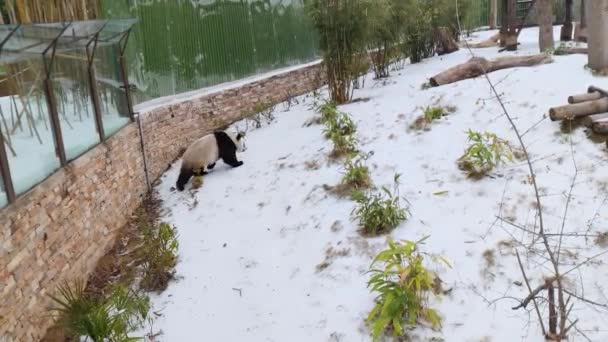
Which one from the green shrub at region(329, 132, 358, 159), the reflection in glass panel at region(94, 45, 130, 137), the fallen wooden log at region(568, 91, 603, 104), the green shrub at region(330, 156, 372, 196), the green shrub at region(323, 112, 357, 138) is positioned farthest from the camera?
the green shrub at region(323, 112, 357, 138)

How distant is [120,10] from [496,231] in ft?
19.7

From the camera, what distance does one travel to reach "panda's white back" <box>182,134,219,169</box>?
6504 millimetres

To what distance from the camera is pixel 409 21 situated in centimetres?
920

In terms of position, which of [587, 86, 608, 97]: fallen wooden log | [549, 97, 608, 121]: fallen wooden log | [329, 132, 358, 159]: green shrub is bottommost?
[329, 132, 358, 159]: green shrub

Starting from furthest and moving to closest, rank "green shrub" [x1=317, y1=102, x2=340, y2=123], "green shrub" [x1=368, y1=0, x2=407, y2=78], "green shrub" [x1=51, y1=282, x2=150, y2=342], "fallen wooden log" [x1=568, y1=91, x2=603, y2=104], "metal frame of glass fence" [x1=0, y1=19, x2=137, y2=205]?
"green shrub" [x1=368, y1=0, x2=407, y2=78] → "green shrub" [x1=317, y1=102, x2=340, y2=123] → "fallen wooden log" [x1=568, y1=91, x2=603, y2=104] → "metal frame of glass fence" [x1=0, y1=19, x2=137, y2=205] → "green shrub" [x1=51, y1=282, x2=150, y2=342]

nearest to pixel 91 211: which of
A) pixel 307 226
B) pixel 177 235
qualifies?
pixel 177 235

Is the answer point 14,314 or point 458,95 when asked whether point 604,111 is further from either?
point 14,314

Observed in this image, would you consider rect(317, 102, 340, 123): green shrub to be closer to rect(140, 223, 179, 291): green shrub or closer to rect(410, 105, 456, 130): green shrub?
rect(410, 105, 456, 130): green shrub

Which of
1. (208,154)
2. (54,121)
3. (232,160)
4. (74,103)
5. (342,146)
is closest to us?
(54,121)

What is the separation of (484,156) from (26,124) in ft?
11.9

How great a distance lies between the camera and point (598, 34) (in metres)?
5.31

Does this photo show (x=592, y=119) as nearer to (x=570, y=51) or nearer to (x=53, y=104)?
(x=570, y=51)

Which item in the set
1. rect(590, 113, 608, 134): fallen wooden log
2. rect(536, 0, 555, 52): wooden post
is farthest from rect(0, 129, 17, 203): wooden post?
rect(536, 0, 555, 52): wooden post

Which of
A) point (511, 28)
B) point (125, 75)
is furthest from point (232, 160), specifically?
point (511, 28)
